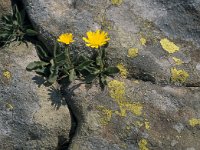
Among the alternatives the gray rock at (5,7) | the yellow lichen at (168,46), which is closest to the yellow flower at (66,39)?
the gray rock at (5,7)

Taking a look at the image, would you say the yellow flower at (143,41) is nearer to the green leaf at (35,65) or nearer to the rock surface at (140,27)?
the rock surface at (140,27)

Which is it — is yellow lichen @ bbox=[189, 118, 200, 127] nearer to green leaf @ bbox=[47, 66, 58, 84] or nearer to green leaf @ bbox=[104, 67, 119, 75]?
green leaf @ bbox=[104, 67, 119, 75]

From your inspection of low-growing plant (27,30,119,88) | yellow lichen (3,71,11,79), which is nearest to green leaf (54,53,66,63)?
low-growing plant (27,30,119,88)

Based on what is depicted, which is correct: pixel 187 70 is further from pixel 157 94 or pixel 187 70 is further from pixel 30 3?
pixel 30 3

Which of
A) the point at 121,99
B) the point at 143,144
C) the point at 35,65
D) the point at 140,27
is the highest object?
the point at 140,27

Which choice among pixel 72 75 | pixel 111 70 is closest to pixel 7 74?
pixel 72 75

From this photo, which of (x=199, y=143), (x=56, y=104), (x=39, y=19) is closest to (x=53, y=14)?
(x=39, y=19)

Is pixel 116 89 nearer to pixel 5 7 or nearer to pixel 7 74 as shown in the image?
pixel 7 74
